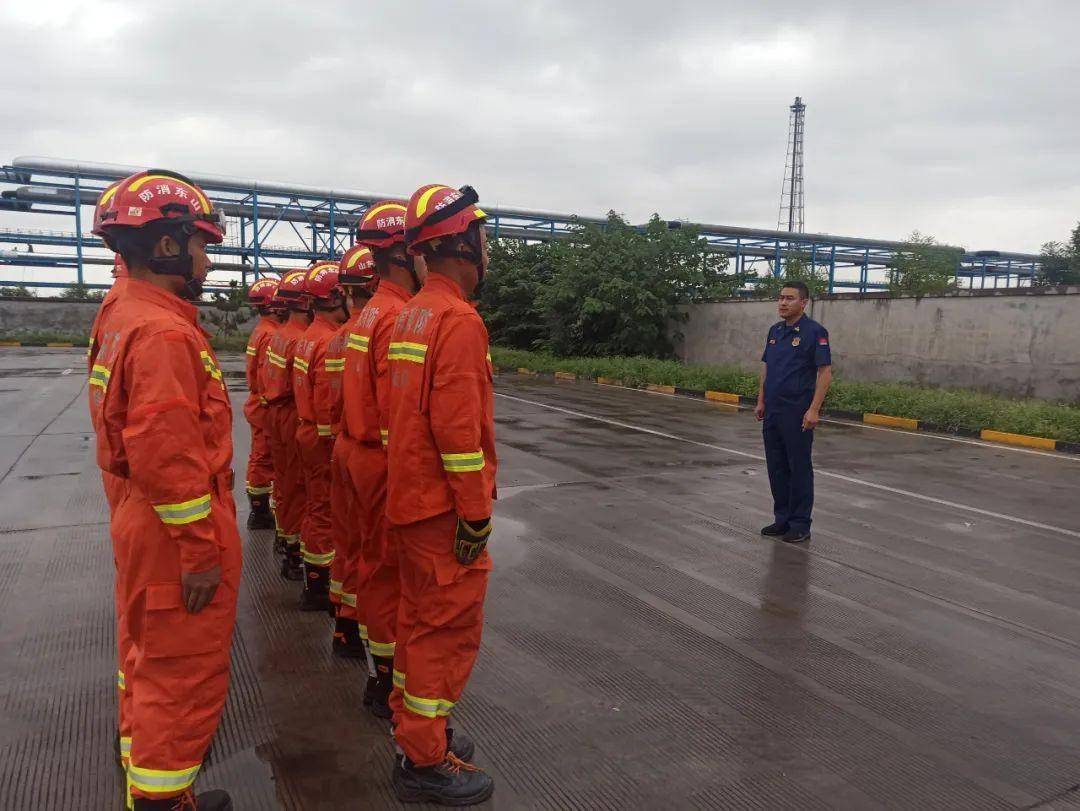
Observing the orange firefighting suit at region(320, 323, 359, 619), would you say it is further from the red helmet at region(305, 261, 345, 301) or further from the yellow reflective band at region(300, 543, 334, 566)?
the red helmet at region(305, 261, 345, 301)

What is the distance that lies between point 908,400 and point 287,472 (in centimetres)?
1128

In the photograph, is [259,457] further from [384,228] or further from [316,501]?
[384,228]

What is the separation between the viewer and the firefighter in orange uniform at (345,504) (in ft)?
10.8

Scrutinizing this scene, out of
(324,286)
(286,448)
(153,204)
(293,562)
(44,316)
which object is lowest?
(293,562)

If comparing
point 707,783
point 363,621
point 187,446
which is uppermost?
point 187,446

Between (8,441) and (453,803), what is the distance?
9254mm

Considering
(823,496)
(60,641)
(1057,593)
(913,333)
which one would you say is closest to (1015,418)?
(913,333)

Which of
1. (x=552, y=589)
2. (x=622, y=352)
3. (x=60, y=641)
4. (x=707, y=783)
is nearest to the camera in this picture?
(x=707, y=783)

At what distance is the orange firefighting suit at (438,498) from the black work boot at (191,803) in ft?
1.87

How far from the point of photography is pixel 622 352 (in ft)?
70.1

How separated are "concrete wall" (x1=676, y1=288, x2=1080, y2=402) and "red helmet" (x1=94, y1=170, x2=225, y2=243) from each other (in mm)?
13748

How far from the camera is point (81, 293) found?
34.5 meters

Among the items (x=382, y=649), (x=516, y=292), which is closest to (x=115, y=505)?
(x=382, y=649)

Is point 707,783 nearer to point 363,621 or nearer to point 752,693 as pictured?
point 752,693
